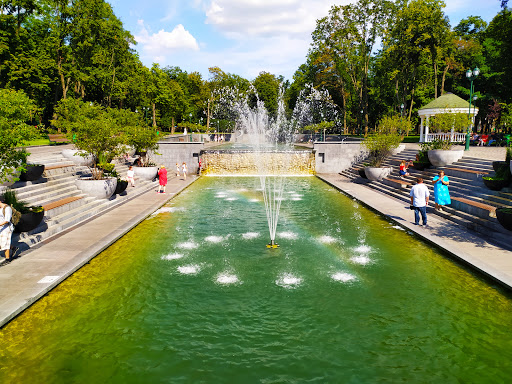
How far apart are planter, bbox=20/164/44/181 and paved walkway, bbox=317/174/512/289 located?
1487cm

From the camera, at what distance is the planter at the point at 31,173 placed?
1549 centimetres

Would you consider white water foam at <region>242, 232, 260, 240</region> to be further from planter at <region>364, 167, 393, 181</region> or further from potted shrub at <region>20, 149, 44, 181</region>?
planter at <region>364, 167, 393, 181</region>

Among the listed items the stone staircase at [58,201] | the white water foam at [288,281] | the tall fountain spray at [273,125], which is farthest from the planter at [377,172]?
the white water foam at [288,281]

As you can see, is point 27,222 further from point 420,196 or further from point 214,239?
point 420,196

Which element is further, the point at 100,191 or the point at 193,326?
the point at 100,191

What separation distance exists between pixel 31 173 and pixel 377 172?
19.6 meters

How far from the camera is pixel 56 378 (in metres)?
5.52

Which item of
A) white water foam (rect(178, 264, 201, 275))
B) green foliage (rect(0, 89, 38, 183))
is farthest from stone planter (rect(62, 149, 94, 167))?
white water foam (rect(178, 264, 201, 275))

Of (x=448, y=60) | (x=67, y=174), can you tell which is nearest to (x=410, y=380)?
(x=67, y=174)

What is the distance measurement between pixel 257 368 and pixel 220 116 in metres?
88.8

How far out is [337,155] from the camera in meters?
33.1

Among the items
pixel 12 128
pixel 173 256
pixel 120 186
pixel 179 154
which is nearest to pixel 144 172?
pixel 120 186

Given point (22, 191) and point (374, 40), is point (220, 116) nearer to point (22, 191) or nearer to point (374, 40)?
point (374, 40)

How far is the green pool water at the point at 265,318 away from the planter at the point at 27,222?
8.25 feet
